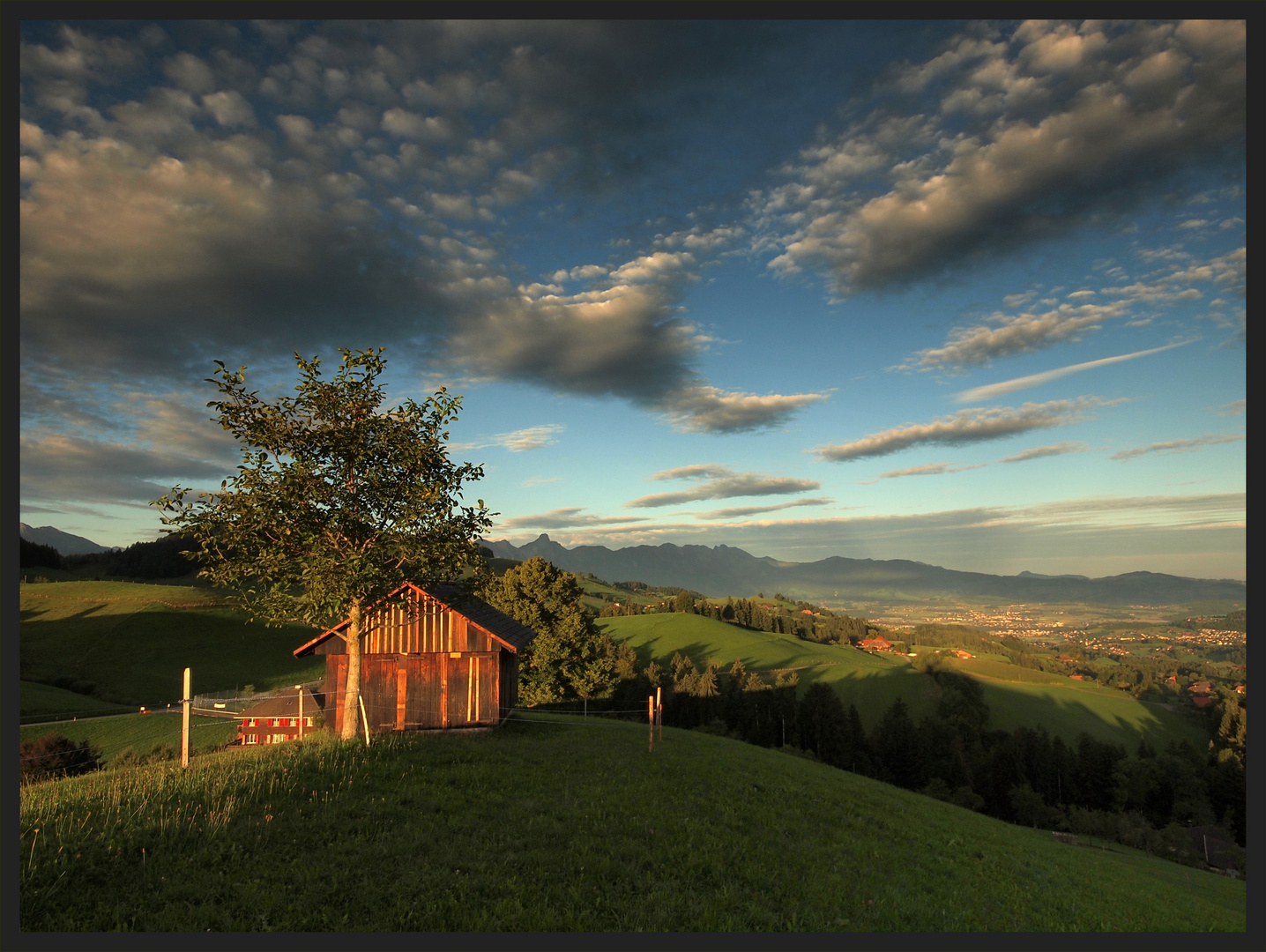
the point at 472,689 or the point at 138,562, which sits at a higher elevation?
the point at 472,689

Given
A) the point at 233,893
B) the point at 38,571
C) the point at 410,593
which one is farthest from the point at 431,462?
the point at 38,571

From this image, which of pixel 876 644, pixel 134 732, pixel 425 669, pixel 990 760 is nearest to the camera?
pixel 425 669

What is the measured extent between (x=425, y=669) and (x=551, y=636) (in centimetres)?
2221

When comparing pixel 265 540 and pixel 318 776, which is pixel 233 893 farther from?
pixel 265 540

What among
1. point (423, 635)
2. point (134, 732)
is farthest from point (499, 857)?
point (134, 732)

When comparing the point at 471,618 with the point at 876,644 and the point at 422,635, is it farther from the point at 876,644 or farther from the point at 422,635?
the point at 876,644

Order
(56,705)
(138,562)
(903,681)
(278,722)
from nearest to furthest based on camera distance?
1. (278,722)
2. (56,705)
3. (903,681)
4. (138,562)

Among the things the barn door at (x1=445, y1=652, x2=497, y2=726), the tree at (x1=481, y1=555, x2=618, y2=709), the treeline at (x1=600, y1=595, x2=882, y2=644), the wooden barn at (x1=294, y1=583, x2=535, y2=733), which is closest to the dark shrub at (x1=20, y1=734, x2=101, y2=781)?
the wooden barn at (x1=294, y1=583, x2=535, y2=733)

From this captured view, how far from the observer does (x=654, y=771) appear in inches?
754

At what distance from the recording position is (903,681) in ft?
357

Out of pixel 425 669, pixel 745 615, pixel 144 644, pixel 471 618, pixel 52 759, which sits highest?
pixel 471 618

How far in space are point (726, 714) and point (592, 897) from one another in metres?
77.6

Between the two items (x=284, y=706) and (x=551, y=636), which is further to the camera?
(x=551, y=636)

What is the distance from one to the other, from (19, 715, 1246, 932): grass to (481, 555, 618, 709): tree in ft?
91.3
